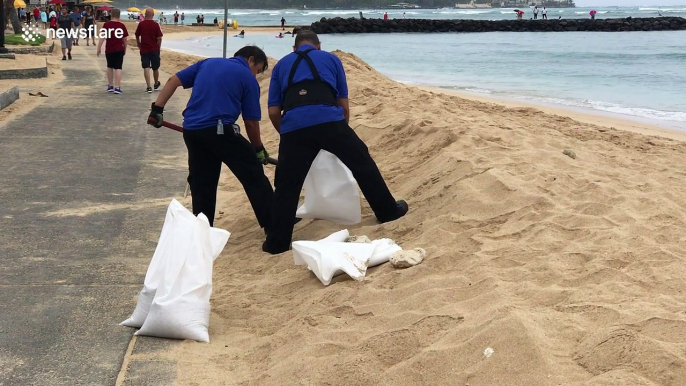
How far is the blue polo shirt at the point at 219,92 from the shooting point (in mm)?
5656

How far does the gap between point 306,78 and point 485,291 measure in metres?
2.20

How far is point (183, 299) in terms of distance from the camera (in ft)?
13.6

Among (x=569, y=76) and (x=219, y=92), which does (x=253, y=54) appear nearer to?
(x=219, y=92)

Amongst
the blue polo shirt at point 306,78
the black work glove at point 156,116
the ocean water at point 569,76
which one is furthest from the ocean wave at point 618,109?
the black work glove at point 156,116

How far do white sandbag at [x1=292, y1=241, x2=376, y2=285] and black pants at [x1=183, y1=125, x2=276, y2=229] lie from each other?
1.10 m

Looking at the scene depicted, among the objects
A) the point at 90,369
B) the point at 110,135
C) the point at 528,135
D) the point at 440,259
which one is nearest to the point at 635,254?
the point at 440,259

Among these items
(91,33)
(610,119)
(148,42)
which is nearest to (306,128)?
(148,42)

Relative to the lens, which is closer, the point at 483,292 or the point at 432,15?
the point at 483,292

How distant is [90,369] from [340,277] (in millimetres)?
1577

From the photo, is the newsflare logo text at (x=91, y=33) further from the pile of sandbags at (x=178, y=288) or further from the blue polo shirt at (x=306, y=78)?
the pile of sandbags at (x=178, y=288)

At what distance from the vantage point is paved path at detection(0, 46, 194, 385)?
393cm

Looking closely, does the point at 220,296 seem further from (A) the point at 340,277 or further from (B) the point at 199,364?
(B) the point at 199,364

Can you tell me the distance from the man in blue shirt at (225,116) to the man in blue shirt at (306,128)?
186mm

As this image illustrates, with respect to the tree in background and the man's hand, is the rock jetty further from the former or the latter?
the man's hand
